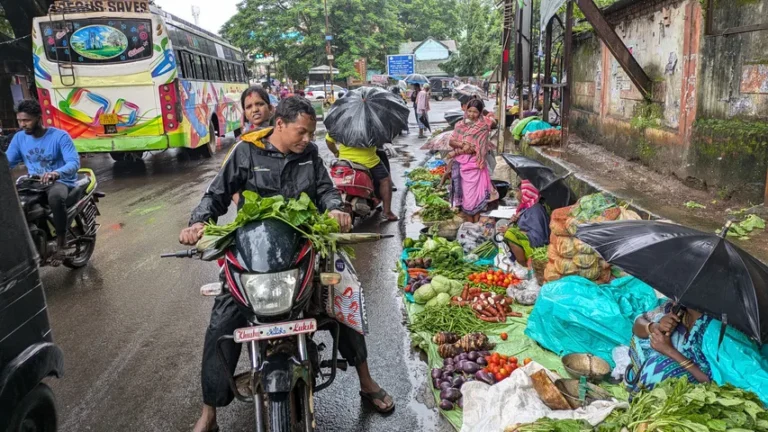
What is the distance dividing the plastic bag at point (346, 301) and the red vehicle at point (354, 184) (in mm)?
4579

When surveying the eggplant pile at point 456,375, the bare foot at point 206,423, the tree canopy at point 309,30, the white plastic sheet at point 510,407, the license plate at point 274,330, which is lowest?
the eggplant pile at point 456,375

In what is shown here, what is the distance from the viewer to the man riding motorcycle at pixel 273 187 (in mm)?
3188

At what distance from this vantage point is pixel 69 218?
628 centimetres

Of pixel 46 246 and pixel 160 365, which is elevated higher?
pixel 46 246

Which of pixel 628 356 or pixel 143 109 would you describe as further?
pixel 143 109

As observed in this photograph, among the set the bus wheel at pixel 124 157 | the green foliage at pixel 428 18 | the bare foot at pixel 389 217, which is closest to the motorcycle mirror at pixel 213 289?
the bare foot at pixel 389 217

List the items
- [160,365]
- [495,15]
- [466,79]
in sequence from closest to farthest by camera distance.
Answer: [160,365]
[495,15]
[466,79]

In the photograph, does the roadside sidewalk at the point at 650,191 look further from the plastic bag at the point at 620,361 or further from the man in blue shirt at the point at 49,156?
the man in blue shirt at the point at 49,156

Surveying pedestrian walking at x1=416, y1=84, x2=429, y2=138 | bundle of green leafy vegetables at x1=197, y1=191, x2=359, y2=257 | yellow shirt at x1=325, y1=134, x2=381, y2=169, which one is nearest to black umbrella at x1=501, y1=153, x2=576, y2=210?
yellow shirt at x1=325, y1=134, x2=381, y2=169

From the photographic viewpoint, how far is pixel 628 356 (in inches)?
Answer: 151

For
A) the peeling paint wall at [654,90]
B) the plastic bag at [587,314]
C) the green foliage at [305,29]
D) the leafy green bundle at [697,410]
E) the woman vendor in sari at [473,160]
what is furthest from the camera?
the green foliage at [305,29]

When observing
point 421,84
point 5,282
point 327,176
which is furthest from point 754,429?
point 421,84

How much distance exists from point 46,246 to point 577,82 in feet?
37.9

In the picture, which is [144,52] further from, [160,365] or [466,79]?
[466,79]
